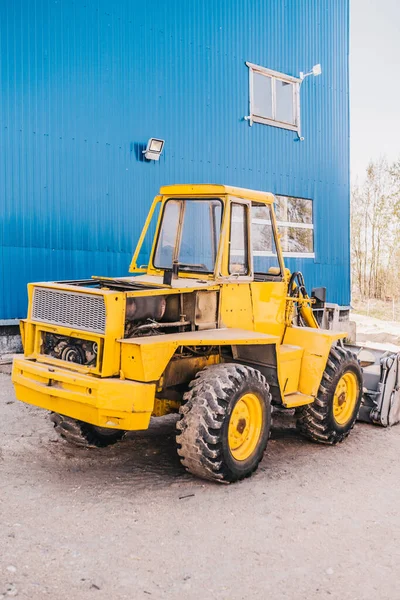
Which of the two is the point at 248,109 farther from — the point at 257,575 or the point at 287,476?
the point at 257,575

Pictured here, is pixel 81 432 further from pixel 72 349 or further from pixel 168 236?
pixel 168 236

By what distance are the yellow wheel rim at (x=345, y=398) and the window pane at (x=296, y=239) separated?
8.05 m

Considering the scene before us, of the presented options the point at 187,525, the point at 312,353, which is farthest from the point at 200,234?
the point at 187,525

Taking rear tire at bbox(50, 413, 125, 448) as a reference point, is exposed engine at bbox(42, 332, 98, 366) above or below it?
above

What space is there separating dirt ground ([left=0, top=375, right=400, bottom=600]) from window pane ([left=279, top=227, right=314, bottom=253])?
8827 millimetres

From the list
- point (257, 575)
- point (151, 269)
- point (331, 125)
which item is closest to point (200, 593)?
point (257, 575)

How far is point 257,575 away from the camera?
3855 mm

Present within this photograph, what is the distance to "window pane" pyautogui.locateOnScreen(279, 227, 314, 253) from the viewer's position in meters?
15.0

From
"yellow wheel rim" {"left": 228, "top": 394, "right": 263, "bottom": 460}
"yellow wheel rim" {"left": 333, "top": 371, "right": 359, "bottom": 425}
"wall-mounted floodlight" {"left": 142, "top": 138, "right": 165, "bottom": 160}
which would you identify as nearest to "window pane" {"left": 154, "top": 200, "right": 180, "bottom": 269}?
"yellow wheel rim" {"left": 228, "top": 394, "right": 263, "bottom": 460}

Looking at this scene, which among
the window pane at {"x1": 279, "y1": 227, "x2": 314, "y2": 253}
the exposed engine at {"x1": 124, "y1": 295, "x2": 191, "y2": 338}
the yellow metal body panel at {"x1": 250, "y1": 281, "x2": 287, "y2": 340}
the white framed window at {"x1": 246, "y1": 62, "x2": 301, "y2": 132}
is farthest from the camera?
the window pane at {"x1": 279, "y1": 227, "x2": 314, "y2": 253}

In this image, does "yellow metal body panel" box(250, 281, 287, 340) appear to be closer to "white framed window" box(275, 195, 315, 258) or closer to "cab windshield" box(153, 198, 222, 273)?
"cab windshield" box(153, 198, 222, 273)

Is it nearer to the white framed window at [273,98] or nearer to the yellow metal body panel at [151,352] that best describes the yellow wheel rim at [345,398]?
the yellow metal body panel at [151,352]

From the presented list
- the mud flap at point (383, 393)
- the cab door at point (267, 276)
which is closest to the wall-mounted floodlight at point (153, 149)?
the cab door at point (267, 276)

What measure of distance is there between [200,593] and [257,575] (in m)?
0.44
